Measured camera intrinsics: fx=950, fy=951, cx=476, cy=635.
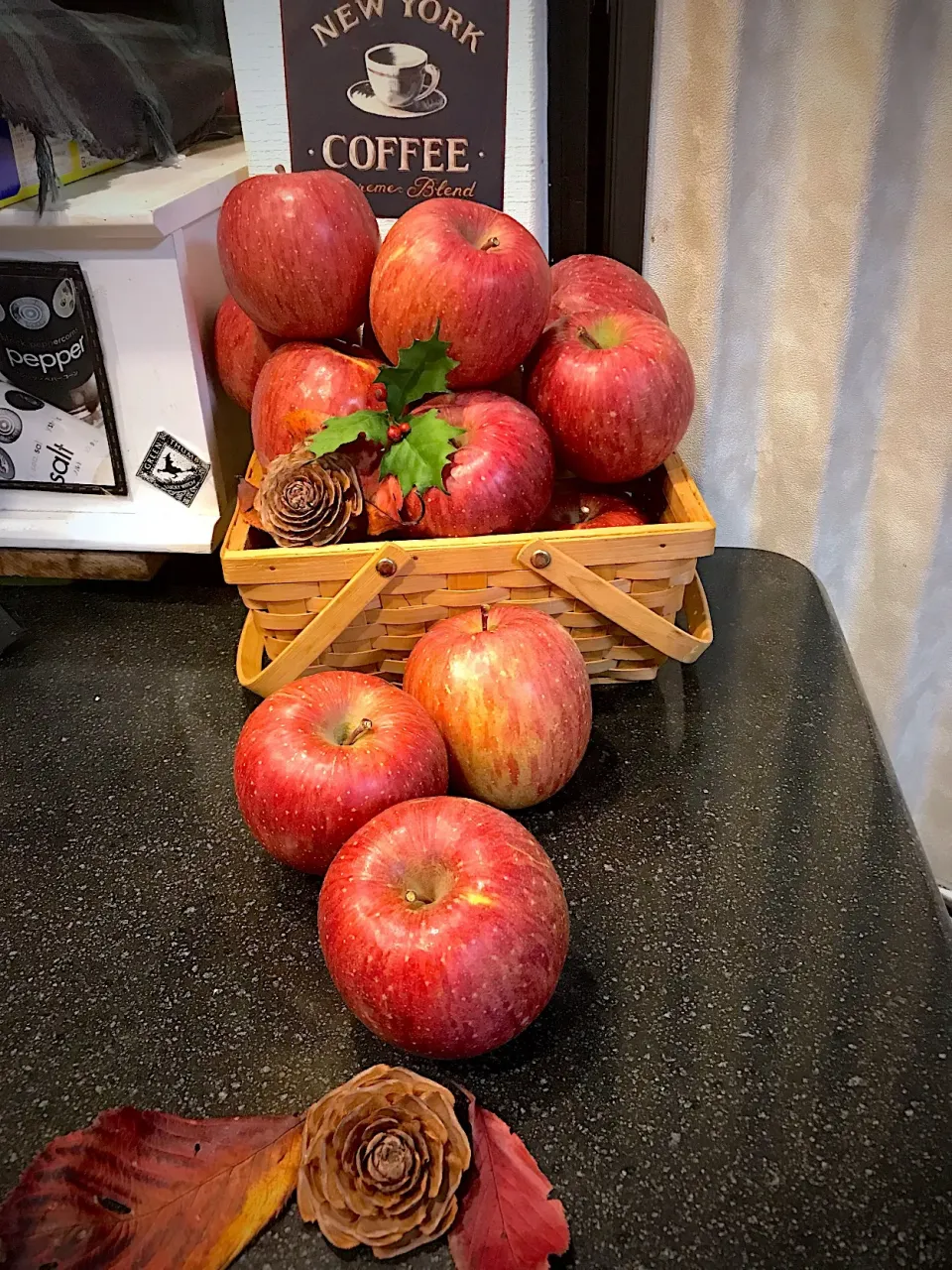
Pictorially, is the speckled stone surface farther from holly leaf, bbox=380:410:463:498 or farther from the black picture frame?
the black picture frame

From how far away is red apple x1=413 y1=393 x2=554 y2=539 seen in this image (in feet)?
2.32

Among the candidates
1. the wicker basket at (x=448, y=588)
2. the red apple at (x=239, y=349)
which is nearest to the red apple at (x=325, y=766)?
the wicker basket at (x=448, y=588)

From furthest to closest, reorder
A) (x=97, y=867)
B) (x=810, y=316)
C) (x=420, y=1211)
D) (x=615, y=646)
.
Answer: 1. (x=810, y=316)
2. (x=615, y=646)
3. (x=97, y=867)
4. (x=420, y=1211)

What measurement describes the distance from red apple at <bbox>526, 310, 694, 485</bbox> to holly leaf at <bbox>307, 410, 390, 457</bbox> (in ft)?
0.44

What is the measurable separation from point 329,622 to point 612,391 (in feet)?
0.91

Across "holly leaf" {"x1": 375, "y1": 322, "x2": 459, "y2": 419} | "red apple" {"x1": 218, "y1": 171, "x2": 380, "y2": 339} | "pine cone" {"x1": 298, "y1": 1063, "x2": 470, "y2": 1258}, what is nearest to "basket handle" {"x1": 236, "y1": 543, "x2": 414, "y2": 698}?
"holly leaf" {"x1": 375, "y1": 322, "x2": 459, "y2": 419}

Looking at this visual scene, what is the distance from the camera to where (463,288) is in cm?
69

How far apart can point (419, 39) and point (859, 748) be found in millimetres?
703

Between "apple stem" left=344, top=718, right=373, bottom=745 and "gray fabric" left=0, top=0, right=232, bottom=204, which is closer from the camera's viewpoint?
"apple stem" left=344, top=718, right=373, bottom=745

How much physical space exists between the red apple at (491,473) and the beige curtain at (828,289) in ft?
0.99

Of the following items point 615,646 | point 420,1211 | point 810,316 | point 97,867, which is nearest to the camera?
point 420,1211

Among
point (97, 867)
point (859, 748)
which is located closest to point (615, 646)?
point (859, 748)

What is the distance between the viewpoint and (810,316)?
0.89 m

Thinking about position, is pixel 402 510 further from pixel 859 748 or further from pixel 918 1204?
pixel 918 1204
